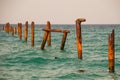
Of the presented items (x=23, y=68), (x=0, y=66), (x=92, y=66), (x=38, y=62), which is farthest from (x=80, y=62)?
(x=0, y=66)

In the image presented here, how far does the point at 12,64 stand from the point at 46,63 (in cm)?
202

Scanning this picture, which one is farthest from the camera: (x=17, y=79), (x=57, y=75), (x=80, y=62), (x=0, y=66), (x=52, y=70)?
(x=80, y=62)

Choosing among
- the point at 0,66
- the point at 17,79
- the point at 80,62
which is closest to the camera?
the point at 17,79

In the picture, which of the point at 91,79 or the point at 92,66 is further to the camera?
the point at 92,66

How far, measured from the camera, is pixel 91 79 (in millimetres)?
11789

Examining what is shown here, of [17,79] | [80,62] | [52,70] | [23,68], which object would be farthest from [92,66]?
[17,79]

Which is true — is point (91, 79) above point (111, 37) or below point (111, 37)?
below

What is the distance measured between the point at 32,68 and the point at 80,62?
315cm

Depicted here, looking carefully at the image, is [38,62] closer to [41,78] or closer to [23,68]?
[23,68]

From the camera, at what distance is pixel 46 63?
1611 centimetres

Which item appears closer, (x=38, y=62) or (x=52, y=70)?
(x=52, y=70)

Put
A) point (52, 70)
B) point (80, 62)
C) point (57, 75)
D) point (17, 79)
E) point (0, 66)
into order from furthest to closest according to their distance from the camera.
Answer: point (80, 62) < point (0, 66) < point (52, 70) < point (57, 75) < point (17, 79)

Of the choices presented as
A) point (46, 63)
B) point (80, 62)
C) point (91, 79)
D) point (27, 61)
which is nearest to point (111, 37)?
point (91, 79)

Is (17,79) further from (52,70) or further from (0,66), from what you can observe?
(0,66)
